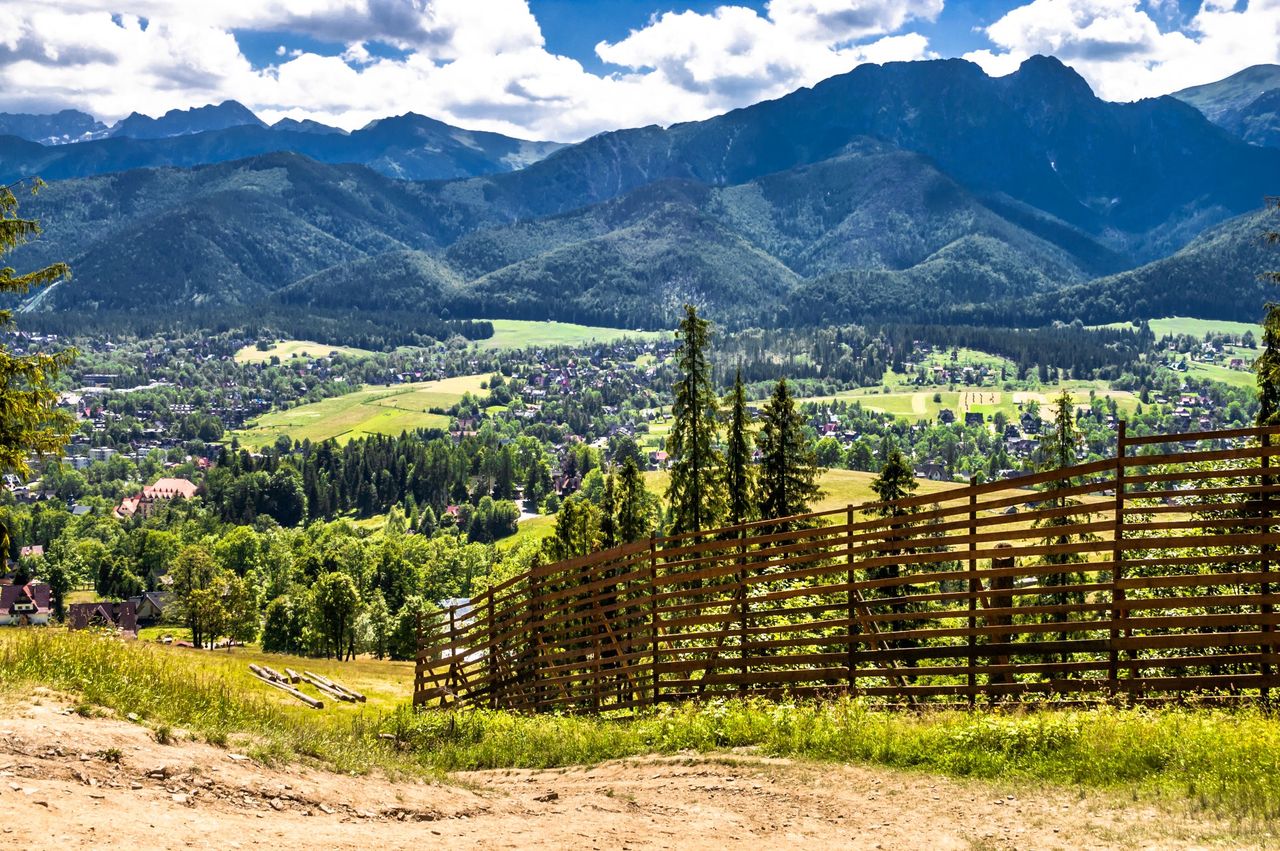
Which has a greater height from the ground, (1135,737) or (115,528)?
(1135,737)

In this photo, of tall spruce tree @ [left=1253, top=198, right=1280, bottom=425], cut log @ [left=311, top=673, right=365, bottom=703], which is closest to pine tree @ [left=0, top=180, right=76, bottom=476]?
cut log @ [left=311, top=673, right=365, bottom=703]

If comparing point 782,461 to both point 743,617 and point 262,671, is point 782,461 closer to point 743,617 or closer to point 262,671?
point 262,671

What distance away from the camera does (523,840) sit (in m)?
8.73

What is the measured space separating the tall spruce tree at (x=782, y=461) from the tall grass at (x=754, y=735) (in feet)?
88.0

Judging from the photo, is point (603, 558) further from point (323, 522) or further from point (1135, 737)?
point (323, 522)

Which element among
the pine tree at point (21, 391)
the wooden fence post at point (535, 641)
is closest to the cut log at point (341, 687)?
the pine tree at point (21, 391)

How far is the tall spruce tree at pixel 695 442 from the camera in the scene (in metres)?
37.5

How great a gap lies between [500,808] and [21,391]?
20457 millimetres

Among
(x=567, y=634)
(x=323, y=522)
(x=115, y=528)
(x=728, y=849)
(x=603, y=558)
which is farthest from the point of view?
(x=323, y=522)

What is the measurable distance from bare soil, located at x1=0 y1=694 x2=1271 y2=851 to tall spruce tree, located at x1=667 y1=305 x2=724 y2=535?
26.3m

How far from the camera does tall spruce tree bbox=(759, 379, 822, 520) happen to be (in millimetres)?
41688

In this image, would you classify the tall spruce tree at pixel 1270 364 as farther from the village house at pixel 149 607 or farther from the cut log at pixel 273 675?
the village house at pixel 149 607

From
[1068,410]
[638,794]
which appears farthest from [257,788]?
[1068,410]

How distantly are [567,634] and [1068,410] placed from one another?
2599cm
